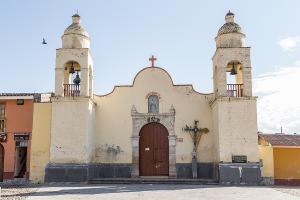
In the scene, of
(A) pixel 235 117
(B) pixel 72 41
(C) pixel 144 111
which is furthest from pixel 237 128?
(B) pixel 72 41

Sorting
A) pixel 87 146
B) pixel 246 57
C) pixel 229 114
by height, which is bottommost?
pixel 87 146

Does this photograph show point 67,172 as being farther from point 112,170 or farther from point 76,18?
point 76,18

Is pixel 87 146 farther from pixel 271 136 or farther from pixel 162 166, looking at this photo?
pixel 271 136

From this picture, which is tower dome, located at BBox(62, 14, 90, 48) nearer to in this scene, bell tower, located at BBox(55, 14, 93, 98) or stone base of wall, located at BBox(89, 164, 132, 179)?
bell tower, located at BBox(55, 14, 93, 98)

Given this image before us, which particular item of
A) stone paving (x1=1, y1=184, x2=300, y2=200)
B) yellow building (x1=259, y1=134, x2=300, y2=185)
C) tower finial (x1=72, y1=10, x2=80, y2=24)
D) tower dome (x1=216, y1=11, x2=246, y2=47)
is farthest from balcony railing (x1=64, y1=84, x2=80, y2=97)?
yellow building (x1=259, y1=134, x2=300, y2=185)

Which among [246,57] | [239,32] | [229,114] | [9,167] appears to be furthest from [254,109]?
[9,167]

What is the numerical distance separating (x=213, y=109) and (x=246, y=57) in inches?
117

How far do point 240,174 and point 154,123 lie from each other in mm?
4892

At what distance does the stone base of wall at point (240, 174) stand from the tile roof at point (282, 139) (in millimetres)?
2178

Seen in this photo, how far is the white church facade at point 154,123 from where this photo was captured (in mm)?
17719

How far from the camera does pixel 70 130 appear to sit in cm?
1797

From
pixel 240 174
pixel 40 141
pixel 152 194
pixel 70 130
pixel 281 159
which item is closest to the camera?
pixel 152 194

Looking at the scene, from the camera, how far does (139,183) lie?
691 inches

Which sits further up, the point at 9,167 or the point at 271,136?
the point at 271,136
